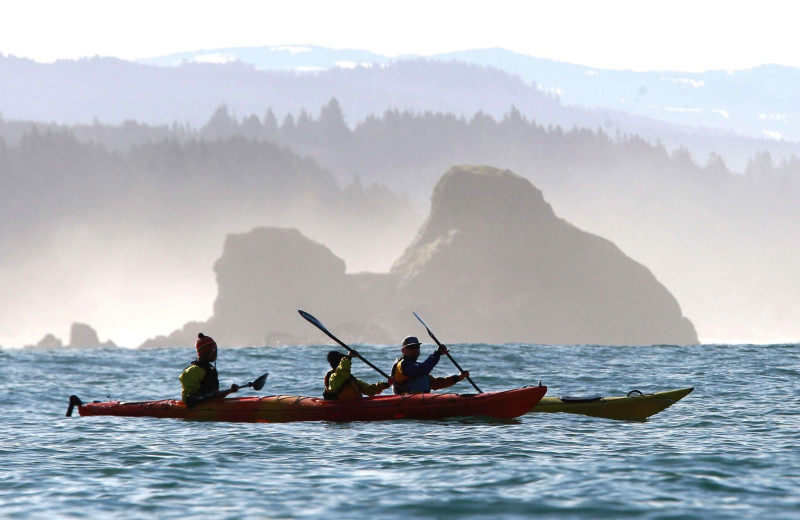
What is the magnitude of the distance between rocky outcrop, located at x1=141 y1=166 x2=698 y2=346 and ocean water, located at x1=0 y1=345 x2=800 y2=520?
8817cm

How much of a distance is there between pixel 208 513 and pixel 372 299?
102333 millimetres

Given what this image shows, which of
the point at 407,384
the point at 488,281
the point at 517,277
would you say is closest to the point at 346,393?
the point at 407,384

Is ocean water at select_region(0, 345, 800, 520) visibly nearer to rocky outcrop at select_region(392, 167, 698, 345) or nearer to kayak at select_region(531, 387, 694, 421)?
kayak at select_region(531, 387, 694, 421)

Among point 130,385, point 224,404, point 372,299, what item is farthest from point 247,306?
point 224,404

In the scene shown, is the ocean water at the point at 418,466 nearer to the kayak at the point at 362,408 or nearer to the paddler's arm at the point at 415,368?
the kayak at the point at 362,408

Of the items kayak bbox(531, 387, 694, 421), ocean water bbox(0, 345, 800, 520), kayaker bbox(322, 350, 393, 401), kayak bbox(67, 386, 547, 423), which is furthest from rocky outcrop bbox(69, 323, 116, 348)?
kayak bbox(531, 387, 694, 421)

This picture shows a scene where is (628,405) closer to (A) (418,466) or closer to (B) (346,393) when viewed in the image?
(B) (346,393)

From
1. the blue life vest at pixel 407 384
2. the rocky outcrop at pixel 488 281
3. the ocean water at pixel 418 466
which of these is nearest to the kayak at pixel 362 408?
the ocean water at pixel 418 466

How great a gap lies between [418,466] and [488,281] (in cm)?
10026

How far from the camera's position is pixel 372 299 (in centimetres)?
11281

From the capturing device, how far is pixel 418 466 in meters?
12.9

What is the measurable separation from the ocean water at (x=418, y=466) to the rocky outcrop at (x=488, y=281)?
88169 mm

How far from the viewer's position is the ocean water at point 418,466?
10678mm

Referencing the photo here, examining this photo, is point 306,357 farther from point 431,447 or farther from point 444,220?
point 444,220
